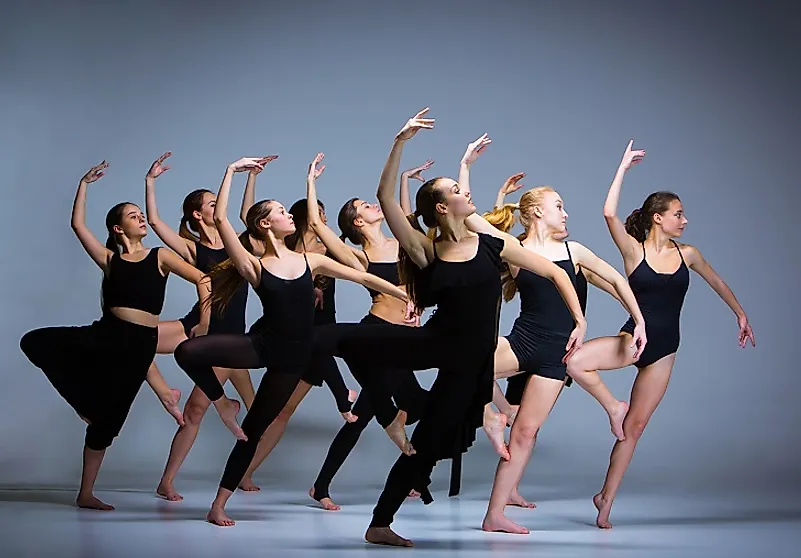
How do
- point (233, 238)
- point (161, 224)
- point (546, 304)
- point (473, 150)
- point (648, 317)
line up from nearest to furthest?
point (473, 150) → point (233, 238) → point (546, 304) → point (648, 317) → point (161, 224)

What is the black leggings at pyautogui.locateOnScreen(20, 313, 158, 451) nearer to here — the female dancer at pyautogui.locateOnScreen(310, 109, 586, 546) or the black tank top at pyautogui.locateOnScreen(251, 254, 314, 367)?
the black tank top at pyautogui.locateOnScreen(251, 254, 314, 367)

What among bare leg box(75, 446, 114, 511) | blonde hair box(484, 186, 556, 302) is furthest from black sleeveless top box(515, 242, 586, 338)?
bare leg box(75, 446, 114, 511)

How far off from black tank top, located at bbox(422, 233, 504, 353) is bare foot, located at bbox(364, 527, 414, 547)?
94 cm

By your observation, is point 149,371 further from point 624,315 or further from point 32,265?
point 624,315

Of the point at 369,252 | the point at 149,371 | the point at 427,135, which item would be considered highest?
the point at 427,135

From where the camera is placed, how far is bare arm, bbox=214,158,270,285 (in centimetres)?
743

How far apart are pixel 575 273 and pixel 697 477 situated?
228cm

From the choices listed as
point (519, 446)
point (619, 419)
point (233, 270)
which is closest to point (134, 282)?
point (233, 270)

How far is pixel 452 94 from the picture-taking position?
10914mm

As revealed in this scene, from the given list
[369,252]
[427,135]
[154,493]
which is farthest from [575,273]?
[427,135]

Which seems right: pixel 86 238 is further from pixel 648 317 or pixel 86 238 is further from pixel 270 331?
pixel 648 317

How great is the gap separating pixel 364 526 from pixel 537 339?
4.23ft

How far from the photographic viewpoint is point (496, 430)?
290 inches

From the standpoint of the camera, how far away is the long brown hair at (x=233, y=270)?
25.0 feet
